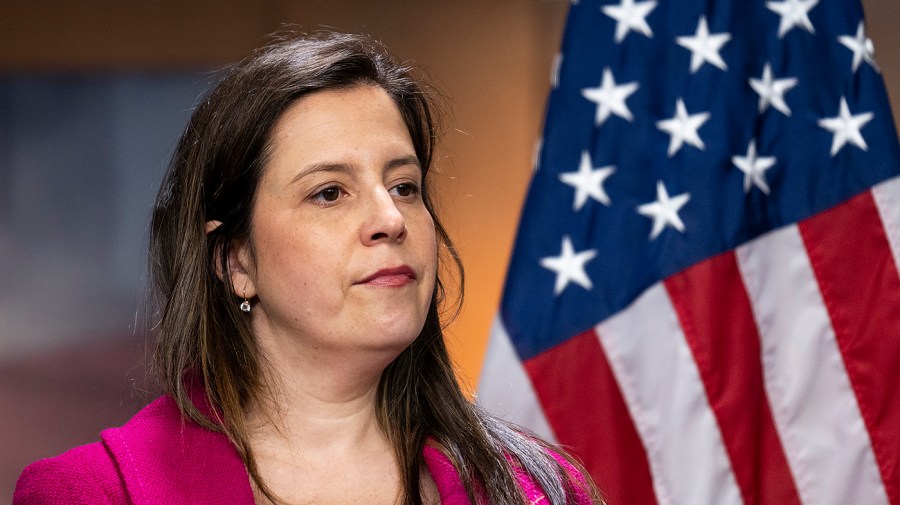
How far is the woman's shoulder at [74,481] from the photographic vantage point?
126cm

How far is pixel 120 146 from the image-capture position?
13.0 feet

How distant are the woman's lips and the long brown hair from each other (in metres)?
0.19

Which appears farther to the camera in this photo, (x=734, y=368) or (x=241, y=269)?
(x=734, y=368)

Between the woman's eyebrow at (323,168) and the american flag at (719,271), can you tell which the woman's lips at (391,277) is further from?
the american flag at (719,271)

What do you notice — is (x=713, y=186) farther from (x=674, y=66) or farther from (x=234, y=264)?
(x=234, y=264)

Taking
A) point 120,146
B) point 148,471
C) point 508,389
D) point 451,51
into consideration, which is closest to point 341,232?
point 148,471

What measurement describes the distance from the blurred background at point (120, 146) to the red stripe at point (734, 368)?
5.39 ft

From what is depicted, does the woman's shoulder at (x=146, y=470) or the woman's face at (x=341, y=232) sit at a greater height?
the woman's face at (x=341, y=232)

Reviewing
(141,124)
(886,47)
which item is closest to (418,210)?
(886,47)

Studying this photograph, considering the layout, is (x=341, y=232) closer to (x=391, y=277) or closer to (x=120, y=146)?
(x=391, y=277)

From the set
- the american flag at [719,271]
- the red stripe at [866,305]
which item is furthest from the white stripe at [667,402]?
the red stripe at [866,305]

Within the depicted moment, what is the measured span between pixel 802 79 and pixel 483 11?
179cm

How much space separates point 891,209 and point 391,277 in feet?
3.97

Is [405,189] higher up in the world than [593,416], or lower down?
higher up
